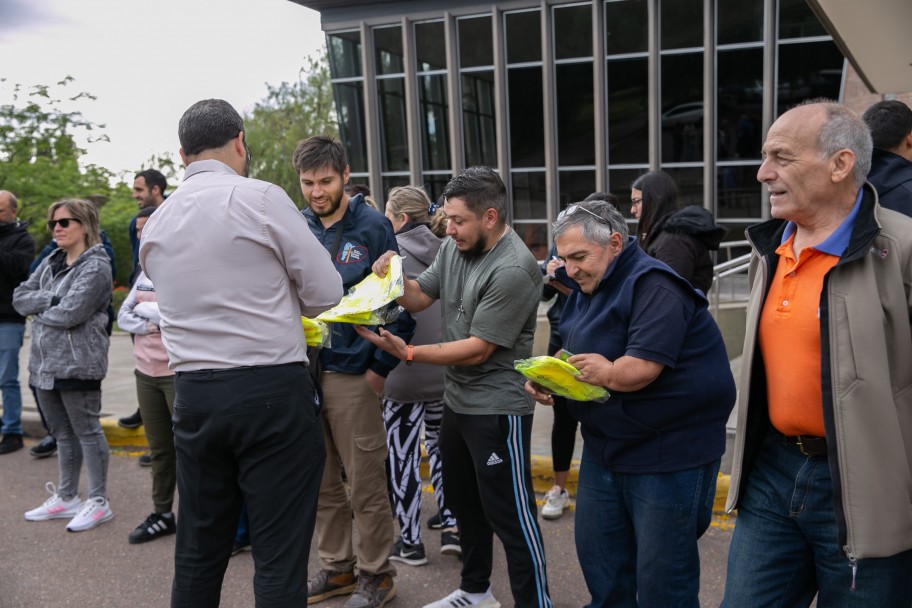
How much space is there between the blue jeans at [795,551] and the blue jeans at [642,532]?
0.28m

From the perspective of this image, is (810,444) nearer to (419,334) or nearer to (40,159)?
(419,334)

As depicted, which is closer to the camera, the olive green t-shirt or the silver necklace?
the olive green t-shirt

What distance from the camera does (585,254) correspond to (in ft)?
10.5

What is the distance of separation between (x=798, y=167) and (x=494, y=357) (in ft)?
5.79

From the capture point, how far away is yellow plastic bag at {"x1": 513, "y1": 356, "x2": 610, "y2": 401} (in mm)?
3047

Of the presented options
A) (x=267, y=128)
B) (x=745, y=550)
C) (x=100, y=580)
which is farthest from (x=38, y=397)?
(x=267, y=128)

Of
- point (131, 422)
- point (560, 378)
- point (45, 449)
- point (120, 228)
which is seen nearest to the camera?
point (560, 378)

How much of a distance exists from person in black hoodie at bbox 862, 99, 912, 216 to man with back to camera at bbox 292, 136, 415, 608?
7.53ft

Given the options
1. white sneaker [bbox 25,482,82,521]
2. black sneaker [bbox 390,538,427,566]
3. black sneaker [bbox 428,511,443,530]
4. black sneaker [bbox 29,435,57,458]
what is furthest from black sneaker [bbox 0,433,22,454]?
black sneaker [bbox 390,538,427,566]

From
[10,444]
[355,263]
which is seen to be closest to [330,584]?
[355,263]

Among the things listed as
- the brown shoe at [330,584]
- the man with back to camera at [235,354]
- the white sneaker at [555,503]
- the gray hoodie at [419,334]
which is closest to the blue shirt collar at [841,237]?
the man with back to camera at [235,354]

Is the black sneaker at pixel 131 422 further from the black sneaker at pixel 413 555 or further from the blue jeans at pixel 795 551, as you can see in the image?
the blue jeans at pixel 795 551

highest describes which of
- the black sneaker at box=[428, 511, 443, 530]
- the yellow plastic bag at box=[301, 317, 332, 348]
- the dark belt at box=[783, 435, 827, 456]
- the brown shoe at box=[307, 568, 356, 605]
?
the yellow plastic bag at box=[301, 317, 332, 348]

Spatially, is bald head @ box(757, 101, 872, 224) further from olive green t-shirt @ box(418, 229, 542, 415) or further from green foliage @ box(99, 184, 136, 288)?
green foliage @ box(99, 184, 136, 288)
